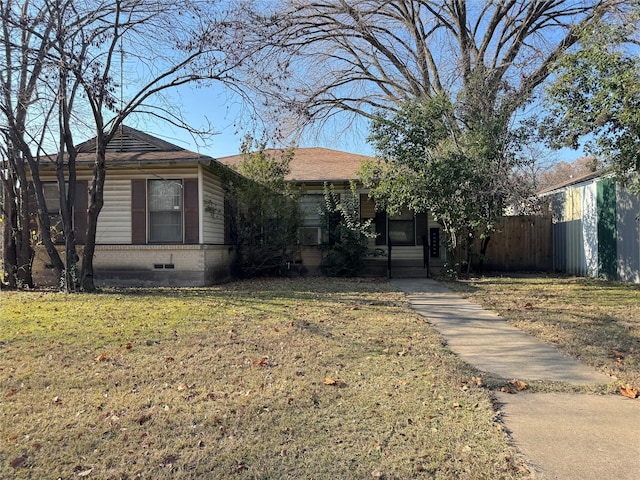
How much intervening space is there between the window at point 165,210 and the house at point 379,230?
299 centimetres

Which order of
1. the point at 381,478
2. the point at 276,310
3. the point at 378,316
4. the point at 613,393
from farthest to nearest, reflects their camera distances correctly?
the point at 276,310 < the point at 378,316 < the point at 613,393 < the point at 381,478

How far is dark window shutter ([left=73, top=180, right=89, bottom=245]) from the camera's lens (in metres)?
11.8

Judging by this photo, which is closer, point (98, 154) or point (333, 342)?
point (333, 342)

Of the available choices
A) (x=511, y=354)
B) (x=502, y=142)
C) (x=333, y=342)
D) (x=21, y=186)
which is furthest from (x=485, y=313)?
(x=21, y=186)

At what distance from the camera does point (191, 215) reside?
11.5 metres

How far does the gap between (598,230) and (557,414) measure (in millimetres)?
11278

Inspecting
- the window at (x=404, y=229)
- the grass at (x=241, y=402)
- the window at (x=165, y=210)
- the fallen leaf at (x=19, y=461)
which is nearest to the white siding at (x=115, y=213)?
the window at (x=165, y=210)

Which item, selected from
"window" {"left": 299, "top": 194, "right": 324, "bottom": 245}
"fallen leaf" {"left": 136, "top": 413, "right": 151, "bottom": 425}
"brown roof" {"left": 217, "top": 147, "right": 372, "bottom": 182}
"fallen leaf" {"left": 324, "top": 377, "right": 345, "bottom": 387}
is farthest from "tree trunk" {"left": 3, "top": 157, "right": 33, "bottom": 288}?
"fallen leaf" {"left": 324, "top": 377, "right": 345, "bottom": 387}

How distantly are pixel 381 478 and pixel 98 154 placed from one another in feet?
30.8

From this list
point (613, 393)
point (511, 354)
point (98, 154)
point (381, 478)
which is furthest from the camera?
point (98, 154)

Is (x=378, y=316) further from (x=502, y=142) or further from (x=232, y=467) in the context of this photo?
(x=502, y=142)

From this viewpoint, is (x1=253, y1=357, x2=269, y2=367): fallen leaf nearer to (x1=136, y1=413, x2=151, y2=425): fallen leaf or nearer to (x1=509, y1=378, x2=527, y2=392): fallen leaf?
(x1=136, y1=413, x2=151, y2=425): fallen leaf

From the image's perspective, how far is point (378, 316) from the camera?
7.32 m

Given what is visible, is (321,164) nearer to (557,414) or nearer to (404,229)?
(404,229)
